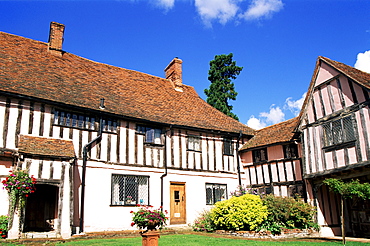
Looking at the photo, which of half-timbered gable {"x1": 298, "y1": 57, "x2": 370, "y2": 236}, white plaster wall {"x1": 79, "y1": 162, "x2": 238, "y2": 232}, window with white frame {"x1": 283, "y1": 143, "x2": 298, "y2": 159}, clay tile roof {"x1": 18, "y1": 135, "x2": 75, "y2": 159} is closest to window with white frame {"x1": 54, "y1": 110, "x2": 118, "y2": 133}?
clay tile roof {"x1": 18, "y1": 135, "x2": 75, "y2": 159}

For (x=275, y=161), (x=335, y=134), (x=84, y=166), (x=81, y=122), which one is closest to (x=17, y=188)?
(x=84, y=166)

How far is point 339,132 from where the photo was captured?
15.4 m

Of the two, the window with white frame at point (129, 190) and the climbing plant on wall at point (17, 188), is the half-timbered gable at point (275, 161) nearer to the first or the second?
the window with white frame at point (129, 190)

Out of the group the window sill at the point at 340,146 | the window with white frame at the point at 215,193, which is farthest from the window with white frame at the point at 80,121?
the window sill at the point at 340,146

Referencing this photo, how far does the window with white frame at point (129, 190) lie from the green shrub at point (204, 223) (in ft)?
9.36

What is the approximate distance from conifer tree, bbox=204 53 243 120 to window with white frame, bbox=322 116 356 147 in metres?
15.6

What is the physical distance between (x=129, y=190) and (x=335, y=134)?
32.9ft

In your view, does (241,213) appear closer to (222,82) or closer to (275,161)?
(275,161)

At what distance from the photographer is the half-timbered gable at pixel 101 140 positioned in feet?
45.5

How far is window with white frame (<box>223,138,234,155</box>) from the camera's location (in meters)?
20.7

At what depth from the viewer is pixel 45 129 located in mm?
14742

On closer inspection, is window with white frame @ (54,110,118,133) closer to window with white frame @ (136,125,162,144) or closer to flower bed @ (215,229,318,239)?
window with white frame @ (136,125,162,144)

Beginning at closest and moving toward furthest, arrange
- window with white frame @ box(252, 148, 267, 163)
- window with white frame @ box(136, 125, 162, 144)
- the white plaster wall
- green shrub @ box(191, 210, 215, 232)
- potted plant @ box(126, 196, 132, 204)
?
the white plaster wall
potted plant @ box(126, 196, 132, 204)
green shrub @ box(191, 210, 215, 232)
window with white frame @ box(136, 125, 162, 144)
window with white frame @ box(252, 148, 267, 163)

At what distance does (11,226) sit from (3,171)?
241 cm
